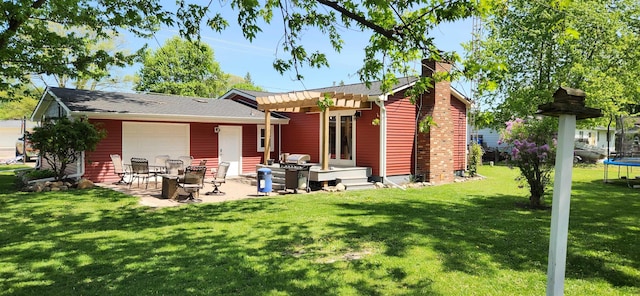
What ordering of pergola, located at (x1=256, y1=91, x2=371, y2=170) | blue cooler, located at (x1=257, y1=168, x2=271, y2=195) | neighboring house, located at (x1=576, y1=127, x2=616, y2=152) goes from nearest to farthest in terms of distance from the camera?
1. blue cooler, located at (x1=257, y1=168, x2=271, y2=195)
2. pergola, located at (x1=256, y1=91, x2=371, y2=170)
3. neighboring house, located at (x1=576, y1=127, x2=616, y2=152)

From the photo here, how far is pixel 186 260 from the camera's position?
16.8 ft

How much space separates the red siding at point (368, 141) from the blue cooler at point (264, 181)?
4.35 m

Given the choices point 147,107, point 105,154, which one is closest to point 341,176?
point 147,107

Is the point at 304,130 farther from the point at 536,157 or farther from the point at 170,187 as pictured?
the point at 536,157

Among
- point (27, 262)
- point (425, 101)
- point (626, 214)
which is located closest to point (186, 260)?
point (27, 262)

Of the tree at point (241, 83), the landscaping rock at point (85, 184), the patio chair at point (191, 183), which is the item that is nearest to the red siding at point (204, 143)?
the landscaping rock at point (85, 184)

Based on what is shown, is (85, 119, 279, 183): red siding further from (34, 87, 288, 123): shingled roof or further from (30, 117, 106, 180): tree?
(30, 117, 106, 180): tree

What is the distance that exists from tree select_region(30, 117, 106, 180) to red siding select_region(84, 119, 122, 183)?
0.78m

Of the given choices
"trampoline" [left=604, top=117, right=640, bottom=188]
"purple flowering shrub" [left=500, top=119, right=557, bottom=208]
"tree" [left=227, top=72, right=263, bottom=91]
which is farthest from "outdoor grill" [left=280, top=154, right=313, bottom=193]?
"tree" [left=227, top=72, right=263, bottom=91]

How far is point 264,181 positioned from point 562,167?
9022 mm

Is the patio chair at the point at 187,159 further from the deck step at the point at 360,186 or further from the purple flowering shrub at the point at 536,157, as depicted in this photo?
the purple flowering shrub at the point at 536,157

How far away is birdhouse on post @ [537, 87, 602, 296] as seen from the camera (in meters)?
3.12

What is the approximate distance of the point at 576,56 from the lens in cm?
2192

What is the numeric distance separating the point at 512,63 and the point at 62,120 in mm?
25274
